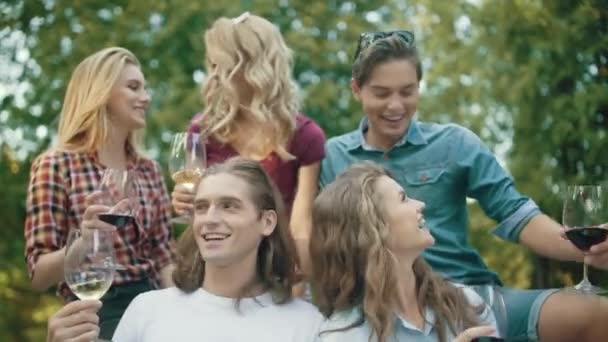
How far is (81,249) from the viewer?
12.3ft

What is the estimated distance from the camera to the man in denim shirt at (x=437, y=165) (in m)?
4.64

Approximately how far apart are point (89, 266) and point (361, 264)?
97cm

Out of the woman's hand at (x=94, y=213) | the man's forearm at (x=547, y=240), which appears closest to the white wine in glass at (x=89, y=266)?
the woman's hand at (x=94, y=213)

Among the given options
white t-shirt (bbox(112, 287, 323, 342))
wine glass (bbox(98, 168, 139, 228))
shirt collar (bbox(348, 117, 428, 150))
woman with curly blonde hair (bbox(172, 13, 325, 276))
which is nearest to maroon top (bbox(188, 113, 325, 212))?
woman with curly blonde hair (bbox(172, 13, 325, 276))

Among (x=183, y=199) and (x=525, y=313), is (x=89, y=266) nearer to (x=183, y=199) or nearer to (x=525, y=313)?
(x=183, y=199)

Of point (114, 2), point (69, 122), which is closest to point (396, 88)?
point (69, 122)

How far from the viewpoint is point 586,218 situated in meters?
4.18

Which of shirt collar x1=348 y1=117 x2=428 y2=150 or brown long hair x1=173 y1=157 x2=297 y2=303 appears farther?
shirt collar x1=348 y1=117 x2=428 y2=150

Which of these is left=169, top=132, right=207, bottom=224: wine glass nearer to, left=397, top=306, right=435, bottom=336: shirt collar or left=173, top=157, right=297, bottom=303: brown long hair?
left=173, top=157, right=297, bottom=303: brown long hair

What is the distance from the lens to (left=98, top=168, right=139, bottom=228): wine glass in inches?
167

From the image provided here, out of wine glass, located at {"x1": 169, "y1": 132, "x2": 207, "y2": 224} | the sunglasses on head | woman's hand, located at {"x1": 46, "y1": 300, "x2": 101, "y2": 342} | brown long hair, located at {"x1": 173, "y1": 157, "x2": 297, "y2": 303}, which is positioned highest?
the sunglasses on head

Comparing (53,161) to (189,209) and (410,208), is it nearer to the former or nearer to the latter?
(189,209)

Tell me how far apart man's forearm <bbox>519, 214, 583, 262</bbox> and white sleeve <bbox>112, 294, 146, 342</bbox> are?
1542 millimetres

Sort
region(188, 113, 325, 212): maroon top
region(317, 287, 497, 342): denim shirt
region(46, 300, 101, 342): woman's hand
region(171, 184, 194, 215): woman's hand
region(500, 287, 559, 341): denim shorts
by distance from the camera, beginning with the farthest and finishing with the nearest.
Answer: region(188, 113, 325, 212): maroon top < region(171, 184, 194, 215): woman's hand < region(500, 287, 559, 341): denim shorts < region(317, 287, 497, 342): denim shirt < region(46, 300, 101, 342): woman's hand
